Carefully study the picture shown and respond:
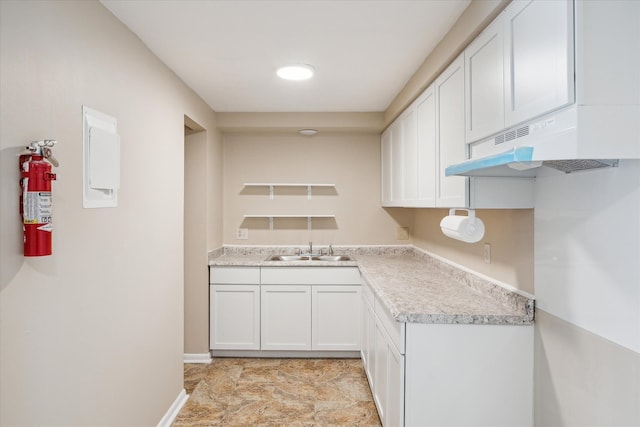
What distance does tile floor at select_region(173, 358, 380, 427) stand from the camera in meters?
2.59

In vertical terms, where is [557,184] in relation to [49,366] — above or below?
above

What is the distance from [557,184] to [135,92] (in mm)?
2179

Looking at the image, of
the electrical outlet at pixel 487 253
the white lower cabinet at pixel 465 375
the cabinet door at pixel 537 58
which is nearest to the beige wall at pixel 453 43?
the cabinet door at pixel 537 58

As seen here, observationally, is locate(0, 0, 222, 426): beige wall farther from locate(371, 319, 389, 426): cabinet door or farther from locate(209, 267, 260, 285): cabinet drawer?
locate(371, 319, 389, 426): cabinet door

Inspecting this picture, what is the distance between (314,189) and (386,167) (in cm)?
83

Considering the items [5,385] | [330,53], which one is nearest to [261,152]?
[330,53]

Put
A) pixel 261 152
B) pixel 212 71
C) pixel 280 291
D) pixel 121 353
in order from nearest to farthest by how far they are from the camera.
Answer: pixel 121 353 → pixel 212 71 → pixel 280 291 → pixel 261 152

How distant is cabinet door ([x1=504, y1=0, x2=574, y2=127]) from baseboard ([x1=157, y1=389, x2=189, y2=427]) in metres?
2.65

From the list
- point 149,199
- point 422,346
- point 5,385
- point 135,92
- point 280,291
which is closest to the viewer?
point 5,385

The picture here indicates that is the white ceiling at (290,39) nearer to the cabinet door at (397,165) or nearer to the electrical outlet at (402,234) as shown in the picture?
the cabinet door at (397,165)

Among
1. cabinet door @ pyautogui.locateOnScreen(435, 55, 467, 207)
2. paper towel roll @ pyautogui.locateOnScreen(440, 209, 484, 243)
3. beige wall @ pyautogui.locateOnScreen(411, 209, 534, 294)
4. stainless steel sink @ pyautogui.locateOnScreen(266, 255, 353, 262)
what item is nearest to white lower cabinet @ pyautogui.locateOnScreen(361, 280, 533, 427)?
beige wall @ pyautogui.locateOnScreen(411, 209, 534, 294)

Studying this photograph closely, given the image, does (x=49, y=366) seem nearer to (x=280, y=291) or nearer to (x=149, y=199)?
(x=149, y=199)

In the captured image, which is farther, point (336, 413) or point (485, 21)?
point (336, 413)

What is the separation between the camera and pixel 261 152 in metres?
4.14
